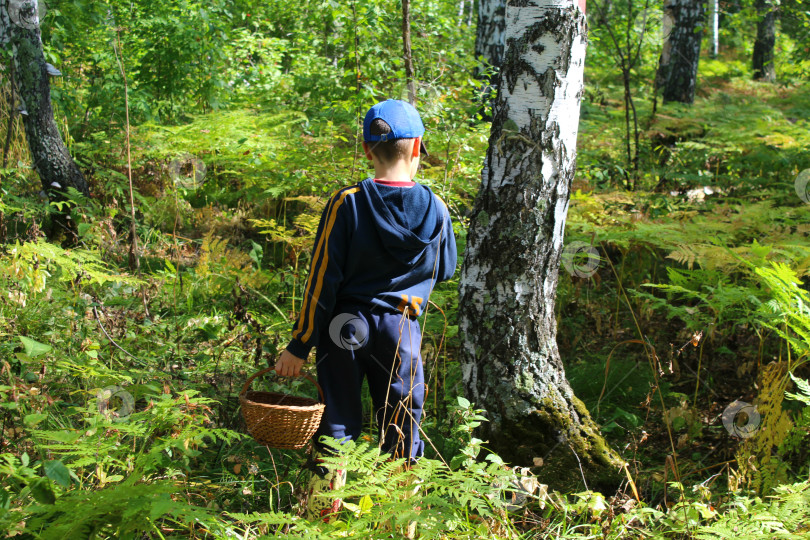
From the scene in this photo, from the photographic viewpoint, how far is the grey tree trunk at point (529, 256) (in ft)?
9.41

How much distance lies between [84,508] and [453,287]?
2.80 metres

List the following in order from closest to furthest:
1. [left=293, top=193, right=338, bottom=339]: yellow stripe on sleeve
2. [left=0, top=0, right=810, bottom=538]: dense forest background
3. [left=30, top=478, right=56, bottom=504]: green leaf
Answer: [left=30, top=478, right=56, bottom=504]: green leaf → [left=0, top=0, right=810, bottom=538]: dense forest background → [left=293, top=193, right=338, bottom=339]: yellow stripe on sleeve

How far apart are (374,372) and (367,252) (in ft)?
1.76

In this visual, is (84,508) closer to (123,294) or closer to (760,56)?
(123,294)

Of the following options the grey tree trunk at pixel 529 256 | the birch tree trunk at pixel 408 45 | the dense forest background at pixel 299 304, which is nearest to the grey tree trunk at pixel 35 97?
the dense forest background at pixel 299 304

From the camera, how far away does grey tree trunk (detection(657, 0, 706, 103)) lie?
29.8ft

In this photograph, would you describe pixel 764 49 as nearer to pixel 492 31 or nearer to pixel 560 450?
pixel 492 31

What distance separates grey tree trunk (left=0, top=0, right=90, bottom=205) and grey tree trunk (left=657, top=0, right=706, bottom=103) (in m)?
8.38

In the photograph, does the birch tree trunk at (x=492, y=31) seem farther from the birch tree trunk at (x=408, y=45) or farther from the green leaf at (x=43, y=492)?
the green leaf at (x=43, y=492)

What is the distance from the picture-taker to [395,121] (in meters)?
2.48

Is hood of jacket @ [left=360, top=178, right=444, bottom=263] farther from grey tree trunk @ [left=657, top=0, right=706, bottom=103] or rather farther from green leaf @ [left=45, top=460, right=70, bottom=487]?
grey tree trunk @ [left=657, top=0, right=706, bottom=103]

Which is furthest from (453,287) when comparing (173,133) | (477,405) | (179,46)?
(179,46)

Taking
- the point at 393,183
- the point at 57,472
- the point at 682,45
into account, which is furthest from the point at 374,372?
the point at 682,45

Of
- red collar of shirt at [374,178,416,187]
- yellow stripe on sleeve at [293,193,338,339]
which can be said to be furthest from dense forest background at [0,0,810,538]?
red collar of shirt at [374,178,416,187]
